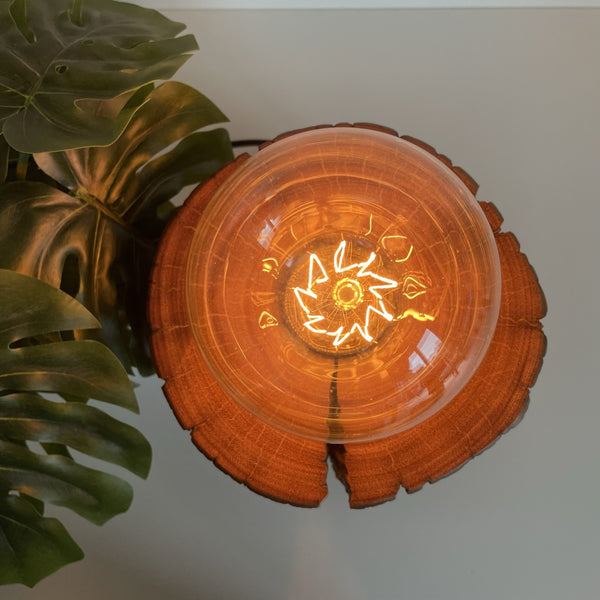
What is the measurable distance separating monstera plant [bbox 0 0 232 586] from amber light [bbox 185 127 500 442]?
0.44 feet

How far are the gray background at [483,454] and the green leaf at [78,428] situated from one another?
37cm

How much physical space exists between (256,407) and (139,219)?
0.34m

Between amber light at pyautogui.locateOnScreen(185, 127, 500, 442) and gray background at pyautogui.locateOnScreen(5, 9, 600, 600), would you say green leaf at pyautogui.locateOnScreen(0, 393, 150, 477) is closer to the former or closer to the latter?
amber light at pyautogui.locateOnScreen(185, 127, 500, 442)

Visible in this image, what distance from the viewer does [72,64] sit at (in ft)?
2.32

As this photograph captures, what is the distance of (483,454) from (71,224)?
2.60 feet

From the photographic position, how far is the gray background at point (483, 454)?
43.3 inches

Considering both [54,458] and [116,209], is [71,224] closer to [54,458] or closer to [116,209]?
[116,209]

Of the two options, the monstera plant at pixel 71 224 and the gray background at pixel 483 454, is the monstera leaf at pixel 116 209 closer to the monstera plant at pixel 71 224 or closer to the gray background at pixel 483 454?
the monstera plant at pixel 71 224

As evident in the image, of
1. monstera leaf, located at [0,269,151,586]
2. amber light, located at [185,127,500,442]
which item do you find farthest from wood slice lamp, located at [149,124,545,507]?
monstera leaf, located at [0,269,151,586]

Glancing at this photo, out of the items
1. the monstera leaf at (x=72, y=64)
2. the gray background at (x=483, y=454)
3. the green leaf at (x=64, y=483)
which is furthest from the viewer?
the gray background at (x=483, y=454)

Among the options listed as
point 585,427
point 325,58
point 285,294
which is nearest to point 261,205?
point 285,294

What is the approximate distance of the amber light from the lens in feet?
2.54

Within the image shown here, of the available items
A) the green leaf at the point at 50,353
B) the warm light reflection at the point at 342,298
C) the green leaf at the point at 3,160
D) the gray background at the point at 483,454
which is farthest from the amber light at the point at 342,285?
the gray background at the point at 483,454

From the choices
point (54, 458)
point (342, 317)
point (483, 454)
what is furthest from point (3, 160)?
point (483, 454)
